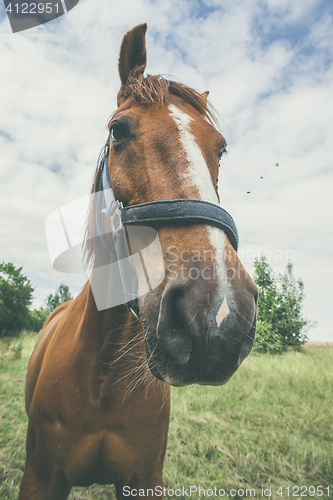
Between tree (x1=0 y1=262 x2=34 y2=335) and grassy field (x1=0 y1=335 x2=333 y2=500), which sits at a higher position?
tree (x1=0 y1=262 x2=34 y2=335)

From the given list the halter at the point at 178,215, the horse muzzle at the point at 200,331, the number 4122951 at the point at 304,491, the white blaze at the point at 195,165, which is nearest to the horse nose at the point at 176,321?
the horse muzzle at the point at 200,331

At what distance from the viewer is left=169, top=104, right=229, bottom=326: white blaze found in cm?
94

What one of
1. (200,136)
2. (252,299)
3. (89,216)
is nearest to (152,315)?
(252,299)

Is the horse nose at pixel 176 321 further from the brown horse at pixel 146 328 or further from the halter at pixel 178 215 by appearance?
the halter at pixel 178 215

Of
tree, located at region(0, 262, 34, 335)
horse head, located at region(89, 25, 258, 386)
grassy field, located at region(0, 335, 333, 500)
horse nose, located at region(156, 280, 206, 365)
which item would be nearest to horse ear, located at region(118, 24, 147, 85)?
horse head, located at region(89, 25, 258, 386)

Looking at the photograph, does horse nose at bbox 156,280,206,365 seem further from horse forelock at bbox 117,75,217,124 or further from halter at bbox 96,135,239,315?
horse forelock at bbox 117,75,217,124

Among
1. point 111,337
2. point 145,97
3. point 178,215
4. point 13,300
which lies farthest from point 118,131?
point 13,300

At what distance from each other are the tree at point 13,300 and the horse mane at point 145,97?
19.4 metres

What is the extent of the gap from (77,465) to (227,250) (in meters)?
1.71

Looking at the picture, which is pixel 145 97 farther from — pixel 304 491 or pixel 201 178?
pixel 304 491

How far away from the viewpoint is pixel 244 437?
3900mm

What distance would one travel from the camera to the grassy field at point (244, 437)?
2.97 metres

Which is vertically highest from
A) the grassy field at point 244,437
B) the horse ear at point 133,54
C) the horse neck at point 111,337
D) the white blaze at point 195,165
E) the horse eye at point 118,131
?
the horse ear at point 133,54

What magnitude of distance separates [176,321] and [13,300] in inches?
872
